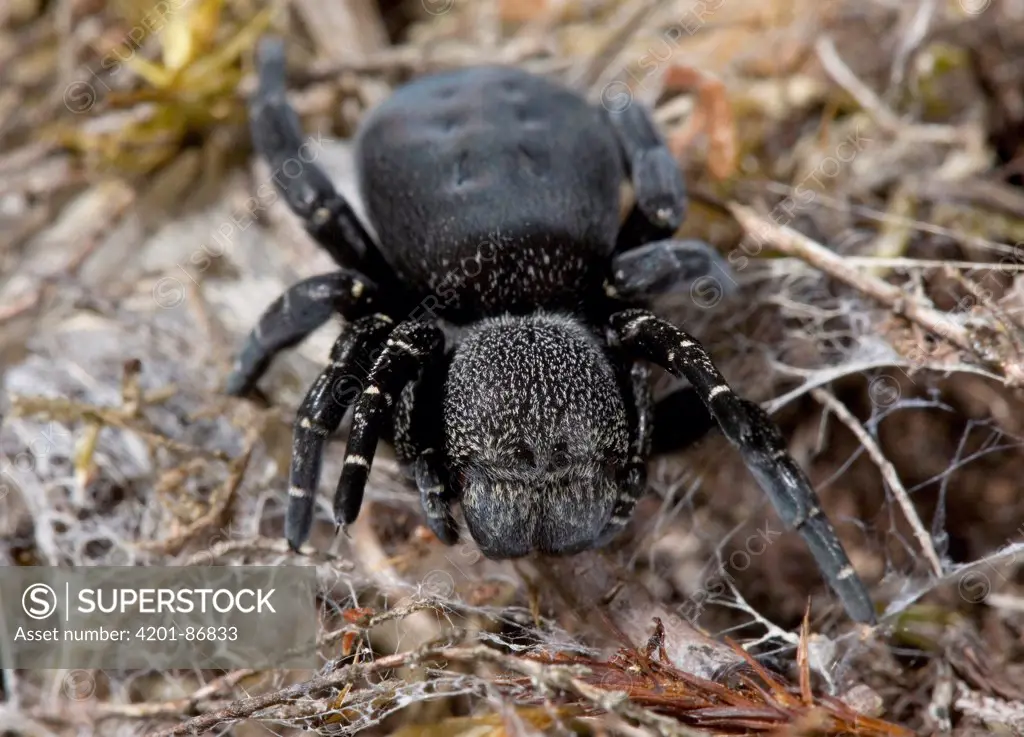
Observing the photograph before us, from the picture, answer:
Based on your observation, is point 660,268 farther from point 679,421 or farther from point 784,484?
point 784,484

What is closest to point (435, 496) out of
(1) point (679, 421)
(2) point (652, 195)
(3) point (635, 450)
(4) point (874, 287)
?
(3) point (635, 450)

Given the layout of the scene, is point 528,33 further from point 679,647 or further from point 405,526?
point 679,647

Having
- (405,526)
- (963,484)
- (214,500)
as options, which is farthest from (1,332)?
(963,484)

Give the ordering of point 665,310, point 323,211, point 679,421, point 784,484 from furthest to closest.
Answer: point 665,310, point 323,211, point 679,421, point 784,484

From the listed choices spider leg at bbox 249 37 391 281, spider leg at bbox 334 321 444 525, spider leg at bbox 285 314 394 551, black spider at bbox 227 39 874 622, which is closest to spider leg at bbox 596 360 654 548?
black spider at bbox 227 39 874 622

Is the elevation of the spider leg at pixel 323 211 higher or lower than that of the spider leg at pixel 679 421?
higher

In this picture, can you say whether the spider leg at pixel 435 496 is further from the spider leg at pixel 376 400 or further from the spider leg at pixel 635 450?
the spider leg at pixel 635 450

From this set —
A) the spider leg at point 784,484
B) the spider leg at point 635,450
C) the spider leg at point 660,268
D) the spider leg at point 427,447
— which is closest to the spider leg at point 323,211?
the spider leg at point 427,447
